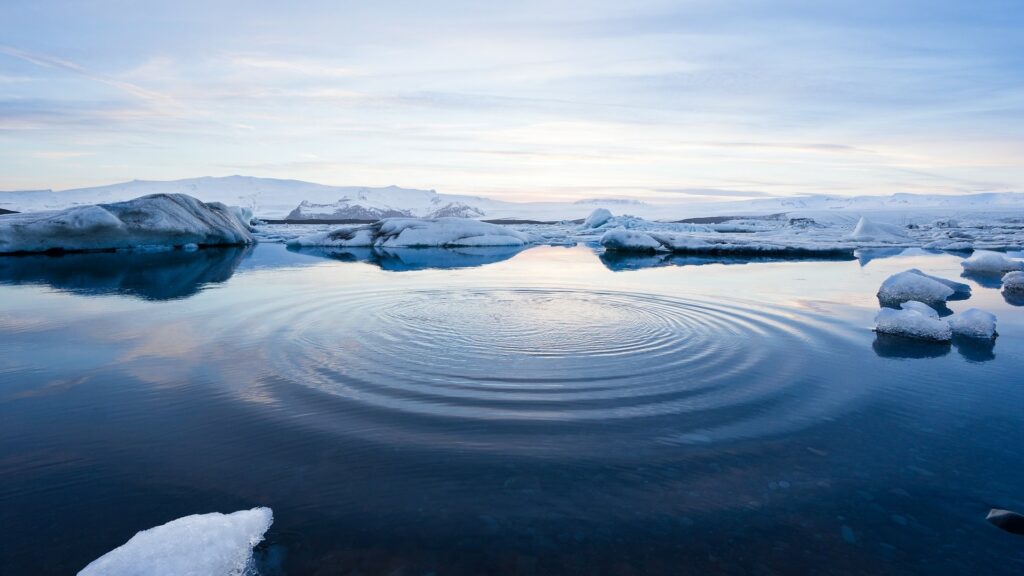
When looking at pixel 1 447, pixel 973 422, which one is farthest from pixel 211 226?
pixel 973 422

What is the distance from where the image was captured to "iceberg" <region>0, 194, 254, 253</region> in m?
15.6

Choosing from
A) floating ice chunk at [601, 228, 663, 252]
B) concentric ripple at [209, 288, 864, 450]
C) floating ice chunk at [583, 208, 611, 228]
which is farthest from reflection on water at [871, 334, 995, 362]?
floating ice chunk at [583, 208, 611, 228]

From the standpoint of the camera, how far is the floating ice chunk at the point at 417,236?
20734 mm

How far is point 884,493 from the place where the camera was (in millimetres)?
2621

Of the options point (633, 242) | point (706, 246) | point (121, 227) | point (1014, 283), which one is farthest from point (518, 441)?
point (121, 227)

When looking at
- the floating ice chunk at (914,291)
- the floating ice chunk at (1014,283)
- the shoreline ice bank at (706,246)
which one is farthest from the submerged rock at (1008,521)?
the shoreline ice bank at (706,246)

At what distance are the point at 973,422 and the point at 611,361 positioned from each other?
2.28 m

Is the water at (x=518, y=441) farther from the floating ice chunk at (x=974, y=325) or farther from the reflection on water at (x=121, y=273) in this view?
the reflection on water at (x=121, y=273)

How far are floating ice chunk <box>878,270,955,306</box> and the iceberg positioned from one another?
726 inches

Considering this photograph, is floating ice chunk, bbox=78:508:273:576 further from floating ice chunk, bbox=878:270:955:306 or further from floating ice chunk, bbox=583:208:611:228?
floating ice chunk, bbox=583:208:611:228

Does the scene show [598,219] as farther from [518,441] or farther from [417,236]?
[518,441]

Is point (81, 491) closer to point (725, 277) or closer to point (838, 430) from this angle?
point (838, 430)

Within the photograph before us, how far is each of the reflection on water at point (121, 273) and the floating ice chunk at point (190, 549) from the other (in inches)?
267

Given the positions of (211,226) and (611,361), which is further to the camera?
(211,226)
